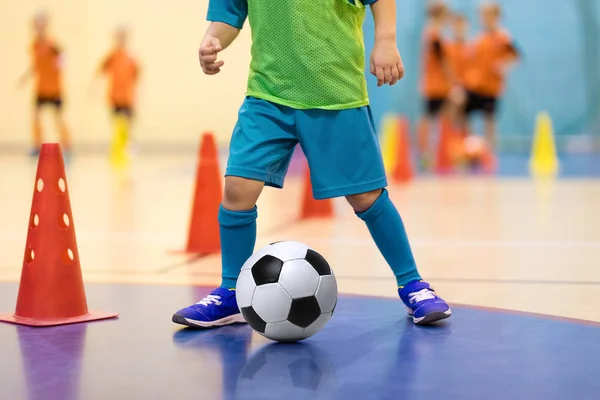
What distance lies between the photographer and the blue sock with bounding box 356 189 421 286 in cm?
332

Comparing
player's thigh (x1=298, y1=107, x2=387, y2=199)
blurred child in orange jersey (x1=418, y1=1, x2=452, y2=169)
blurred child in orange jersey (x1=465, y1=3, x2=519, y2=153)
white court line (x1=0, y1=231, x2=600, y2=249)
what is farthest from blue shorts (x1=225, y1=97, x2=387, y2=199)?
blurred child in orange jersey (x1=465, y1=3, x2=519, y2=153)

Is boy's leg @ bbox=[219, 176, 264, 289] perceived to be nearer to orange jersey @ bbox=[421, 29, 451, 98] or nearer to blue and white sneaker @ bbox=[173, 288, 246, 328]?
blue and white sneaker @ bbox=[173, 288, 246, 328]

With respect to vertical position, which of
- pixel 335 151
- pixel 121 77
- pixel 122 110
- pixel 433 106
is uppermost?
pixel 335 151

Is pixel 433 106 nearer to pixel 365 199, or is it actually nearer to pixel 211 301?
pixel 365 199

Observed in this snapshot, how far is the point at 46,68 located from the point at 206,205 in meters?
9.56

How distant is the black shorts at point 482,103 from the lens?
40.3 ft

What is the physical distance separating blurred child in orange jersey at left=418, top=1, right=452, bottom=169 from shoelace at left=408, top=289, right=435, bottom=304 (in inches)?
339

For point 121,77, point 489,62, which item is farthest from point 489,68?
point 121,77

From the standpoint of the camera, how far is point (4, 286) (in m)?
3.99

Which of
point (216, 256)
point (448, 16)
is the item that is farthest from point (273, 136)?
point (448, 16)

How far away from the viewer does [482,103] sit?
12289 mm

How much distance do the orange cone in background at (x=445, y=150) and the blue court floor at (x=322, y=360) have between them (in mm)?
7990

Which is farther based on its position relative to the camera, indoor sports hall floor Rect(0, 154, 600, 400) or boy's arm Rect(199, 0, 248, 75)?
boy's arm Rect(199, 0, 248, 75)

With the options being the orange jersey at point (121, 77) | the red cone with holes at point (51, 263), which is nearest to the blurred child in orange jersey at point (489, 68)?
the orange jersey at point (121, 77)
